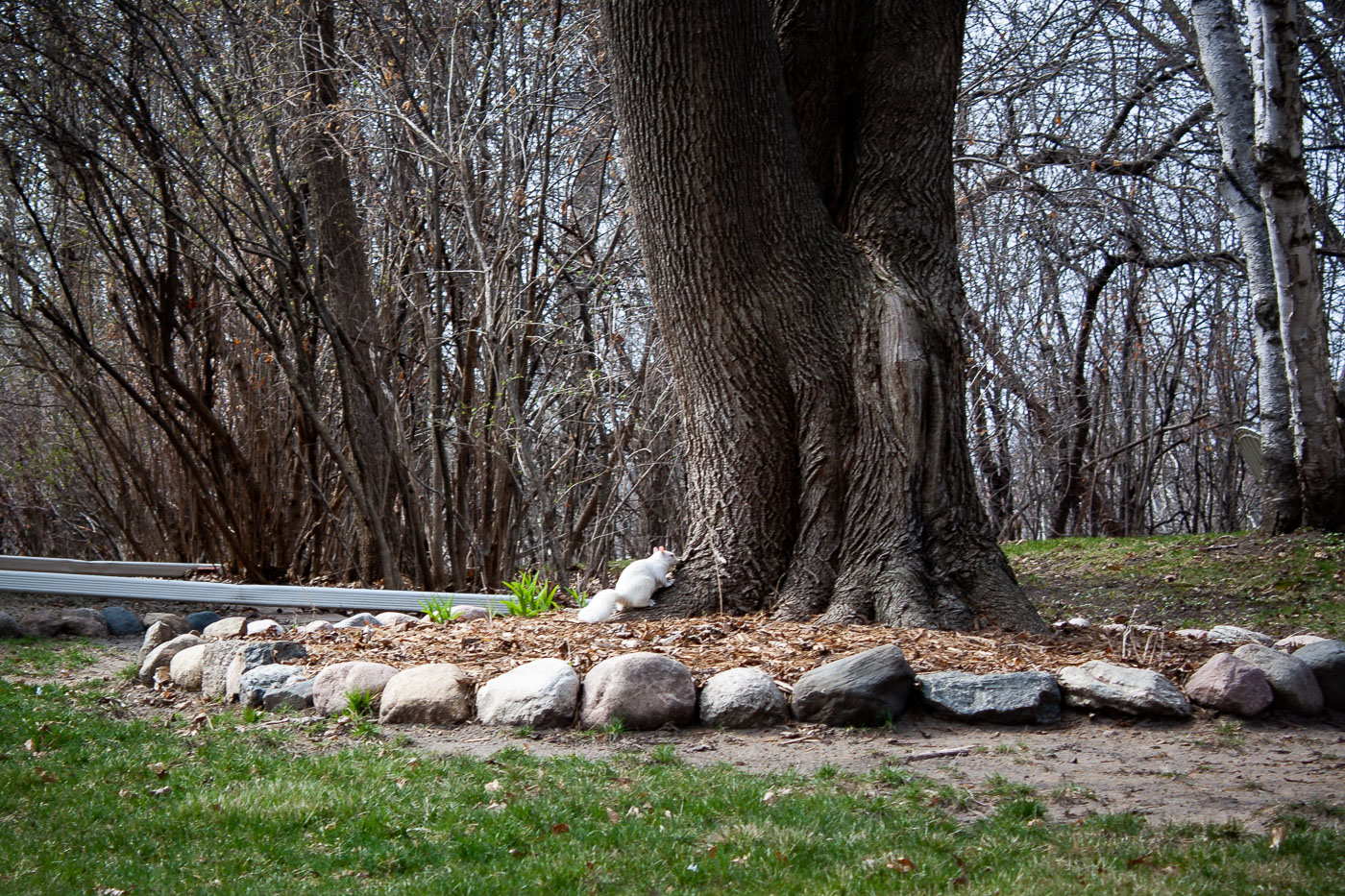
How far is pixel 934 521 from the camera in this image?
4848 mm

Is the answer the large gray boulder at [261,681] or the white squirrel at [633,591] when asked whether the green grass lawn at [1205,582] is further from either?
the large gray boulder at [261,681]

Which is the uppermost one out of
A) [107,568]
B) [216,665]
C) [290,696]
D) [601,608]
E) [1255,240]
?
[1255,240]

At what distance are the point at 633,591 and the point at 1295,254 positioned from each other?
227 inches

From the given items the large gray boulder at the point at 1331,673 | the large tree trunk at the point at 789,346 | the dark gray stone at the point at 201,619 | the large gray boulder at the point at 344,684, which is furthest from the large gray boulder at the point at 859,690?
the dark gray stone at the point at 201,619

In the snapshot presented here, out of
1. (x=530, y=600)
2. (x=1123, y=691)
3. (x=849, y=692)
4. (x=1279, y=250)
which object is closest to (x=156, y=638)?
(x=530, y=600)

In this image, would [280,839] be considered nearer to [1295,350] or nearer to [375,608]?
[375,608]

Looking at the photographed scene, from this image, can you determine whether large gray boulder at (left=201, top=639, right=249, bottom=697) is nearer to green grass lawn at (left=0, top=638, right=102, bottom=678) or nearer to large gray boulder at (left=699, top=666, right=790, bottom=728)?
green grass lawn at (left=0, top=638, right=102, bottom=678)

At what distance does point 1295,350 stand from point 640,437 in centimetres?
511

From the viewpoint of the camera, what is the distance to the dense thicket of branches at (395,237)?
280 inches

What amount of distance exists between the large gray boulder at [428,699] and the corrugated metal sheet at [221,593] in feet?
9.09

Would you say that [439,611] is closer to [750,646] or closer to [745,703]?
[750,646]

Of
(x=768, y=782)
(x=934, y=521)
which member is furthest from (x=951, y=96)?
(x=768, y=782)

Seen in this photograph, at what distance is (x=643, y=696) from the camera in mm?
3912

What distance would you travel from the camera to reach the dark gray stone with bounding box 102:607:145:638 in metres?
6.61
